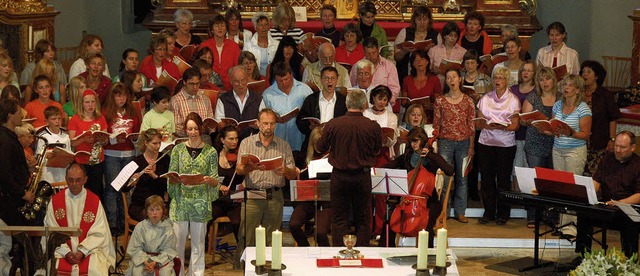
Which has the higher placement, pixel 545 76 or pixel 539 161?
pixel 545 76

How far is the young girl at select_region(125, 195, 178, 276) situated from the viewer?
969 centimetres

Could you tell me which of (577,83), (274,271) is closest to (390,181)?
(577,83)

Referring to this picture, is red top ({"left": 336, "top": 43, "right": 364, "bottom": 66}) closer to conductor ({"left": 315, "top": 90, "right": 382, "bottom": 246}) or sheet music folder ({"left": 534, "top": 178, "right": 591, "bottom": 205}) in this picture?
conductor ({"left": 315, "top": 90, "right": 382, "bottom": 246})

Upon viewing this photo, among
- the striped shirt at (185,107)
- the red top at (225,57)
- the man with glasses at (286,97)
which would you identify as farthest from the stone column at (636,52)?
the striped shirt at (185,107)

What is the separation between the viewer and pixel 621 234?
10.1 meters

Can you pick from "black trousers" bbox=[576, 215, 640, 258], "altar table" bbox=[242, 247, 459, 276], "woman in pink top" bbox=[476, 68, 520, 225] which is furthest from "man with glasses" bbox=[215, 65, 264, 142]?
"black trousers" bbox=[576, 215, 640, 258]

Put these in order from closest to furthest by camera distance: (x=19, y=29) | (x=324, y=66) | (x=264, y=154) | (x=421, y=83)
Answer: (x=264, y=154)
(x=324, y=66)
(x=421, y=83)
(x=19, y=29)

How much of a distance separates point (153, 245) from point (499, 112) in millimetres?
3750

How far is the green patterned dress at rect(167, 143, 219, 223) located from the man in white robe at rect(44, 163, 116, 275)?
2.09 ft

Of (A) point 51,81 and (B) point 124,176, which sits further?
(A) point 51,81

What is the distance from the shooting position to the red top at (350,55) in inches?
495

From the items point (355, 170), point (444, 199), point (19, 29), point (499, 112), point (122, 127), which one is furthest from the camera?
point (19, 29)

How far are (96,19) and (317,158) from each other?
6.95 meters

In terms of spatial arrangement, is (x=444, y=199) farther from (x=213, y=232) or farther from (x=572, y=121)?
(x=213, y=232)
